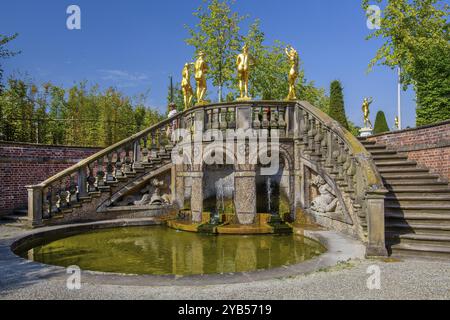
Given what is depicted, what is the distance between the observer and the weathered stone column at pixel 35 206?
10.7m

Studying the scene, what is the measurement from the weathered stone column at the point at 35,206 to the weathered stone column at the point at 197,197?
15.3 feet

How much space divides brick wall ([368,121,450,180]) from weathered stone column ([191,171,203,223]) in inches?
260

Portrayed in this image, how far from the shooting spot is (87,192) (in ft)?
40.4

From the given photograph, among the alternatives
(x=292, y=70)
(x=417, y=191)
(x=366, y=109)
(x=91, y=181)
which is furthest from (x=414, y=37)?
(x=91, y=181)

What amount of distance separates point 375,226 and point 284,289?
2909 millimetres

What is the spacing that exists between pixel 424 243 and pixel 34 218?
1019 cm

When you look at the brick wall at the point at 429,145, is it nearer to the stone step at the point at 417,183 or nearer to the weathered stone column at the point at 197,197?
the stone step at the point at 417,183

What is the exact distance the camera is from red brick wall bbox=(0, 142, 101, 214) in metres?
12.9

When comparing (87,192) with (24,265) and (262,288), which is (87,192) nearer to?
(24,265)

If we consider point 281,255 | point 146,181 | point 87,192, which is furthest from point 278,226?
point 87,192

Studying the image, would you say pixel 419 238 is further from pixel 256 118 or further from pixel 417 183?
pixel 256 118

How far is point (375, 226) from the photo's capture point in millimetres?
6957

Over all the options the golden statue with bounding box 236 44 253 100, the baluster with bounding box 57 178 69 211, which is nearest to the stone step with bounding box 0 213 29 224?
the baluster with bounding box 57 178 69 211

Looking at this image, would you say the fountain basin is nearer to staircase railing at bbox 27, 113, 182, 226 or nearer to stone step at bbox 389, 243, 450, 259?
staircase railing at bbox 27, 113, 182, 226
